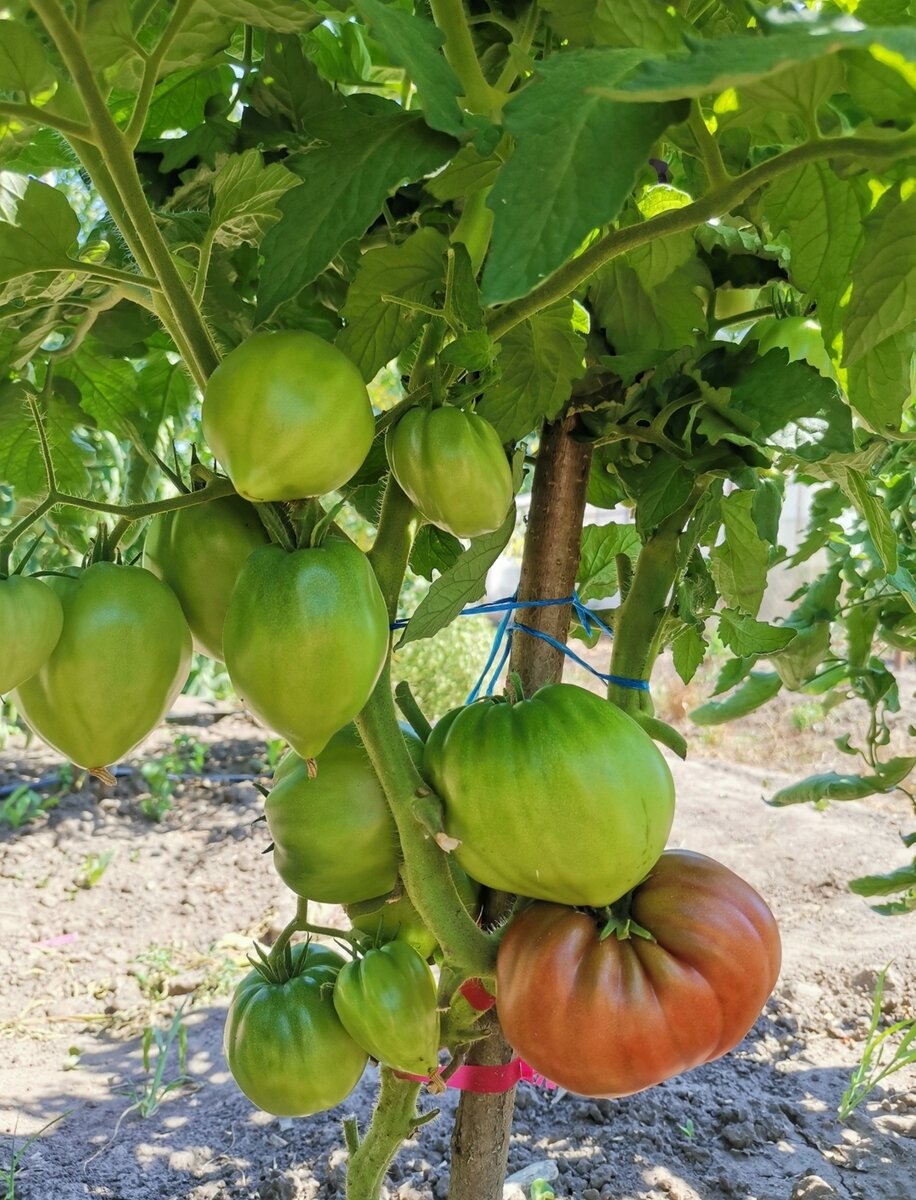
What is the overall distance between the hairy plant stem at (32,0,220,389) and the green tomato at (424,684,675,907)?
0.26 m

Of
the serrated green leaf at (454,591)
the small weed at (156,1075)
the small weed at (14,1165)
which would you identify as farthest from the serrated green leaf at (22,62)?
the small weed at (156,1075)

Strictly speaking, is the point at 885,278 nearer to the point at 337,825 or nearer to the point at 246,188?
the point at 246,188

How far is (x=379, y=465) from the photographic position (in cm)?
67

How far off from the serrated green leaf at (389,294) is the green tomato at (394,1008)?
1.24ft

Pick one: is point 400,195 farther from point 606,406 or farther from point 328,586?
point 328,586

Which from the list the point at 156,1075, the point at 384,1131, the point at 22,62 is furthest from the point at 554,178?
the point at 156,1075

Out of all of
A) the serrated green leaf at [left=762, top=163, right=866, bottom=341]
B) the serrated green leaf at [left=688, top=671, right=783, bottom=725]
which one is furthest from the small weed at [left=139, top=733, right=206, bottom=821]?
the serrated green leaf at [left=762, top=163, right=866, bottom=341]

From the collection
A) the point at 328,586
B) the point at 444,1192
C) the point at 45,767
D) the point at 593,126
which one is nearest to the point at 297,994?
the point at 328,586

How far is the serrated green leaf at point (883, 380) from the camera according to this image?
528mm

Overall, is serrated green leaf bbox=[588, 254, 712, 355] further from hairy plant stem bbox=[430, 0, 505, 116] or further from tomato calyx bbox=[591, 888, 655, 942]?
tomato calyx bbox=[591, 888, 655, 942]

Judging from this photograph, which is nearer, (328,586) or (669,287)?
(328,586)

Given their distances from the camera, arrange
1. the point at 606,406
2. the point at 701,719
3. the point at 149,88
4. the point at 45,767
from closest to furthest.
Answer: the point at 149,88, the point at 606,406, the point at 701,719, the point at 45,767

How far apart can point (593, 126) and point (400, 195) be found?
352 mm

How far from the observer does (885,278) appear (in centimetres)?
45
